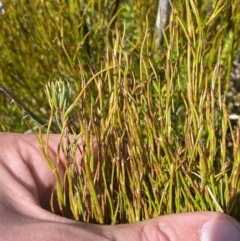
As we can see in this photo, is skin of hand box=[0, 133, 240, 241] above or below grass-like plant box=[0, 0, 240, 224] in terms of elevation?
below

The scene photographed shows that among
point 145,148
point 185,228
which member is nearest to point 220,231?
point 185,228

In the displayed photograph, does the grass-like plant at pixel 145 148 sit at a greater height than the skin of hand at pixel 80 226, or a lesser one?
greater

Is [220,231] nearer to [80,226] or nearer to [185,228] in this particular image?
[185,228]

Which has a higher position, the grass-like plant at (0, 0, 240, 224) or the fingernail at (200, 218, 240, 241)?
the grass-like plant at (0, 0, 240, 224)

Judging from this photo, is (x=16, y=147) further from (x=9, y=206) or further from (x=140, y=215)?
(x=140, y=215)

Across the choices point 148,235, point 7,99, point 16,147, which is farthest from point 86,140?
point 7,99
